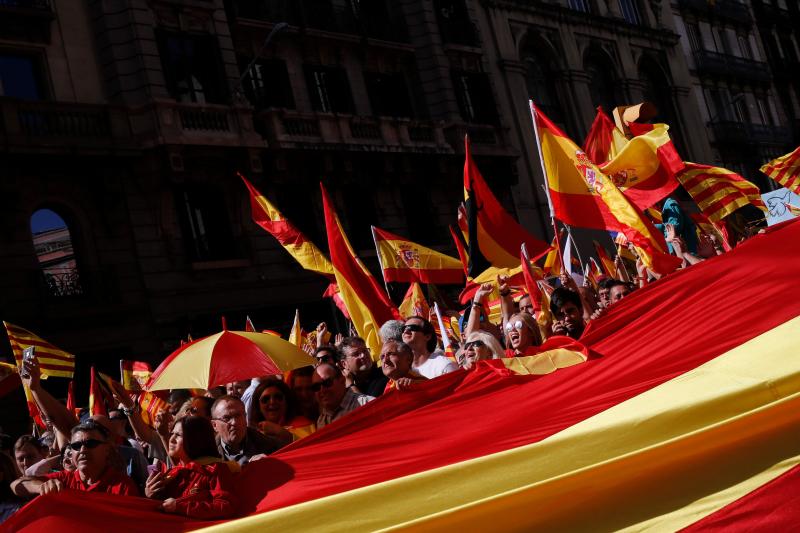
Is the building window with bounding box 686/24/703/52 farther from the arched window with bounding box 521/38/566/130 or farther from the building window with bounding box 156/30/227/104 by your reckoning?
the building window with bounding box 156/30/227/104

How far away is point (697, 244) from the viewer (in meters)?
10.6

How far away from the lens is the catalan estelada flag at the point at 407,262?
13.7m

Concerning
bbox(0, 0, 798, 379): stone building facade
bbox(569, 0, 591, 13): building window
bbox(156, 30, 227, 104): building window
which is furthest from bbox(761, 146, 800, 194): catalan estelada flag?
bbox(569, 0, 591, 13): building window

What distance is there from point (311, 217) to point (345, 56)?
15.9 ft

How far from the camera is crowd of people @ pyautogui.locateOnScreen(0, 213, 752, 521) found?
4.69m

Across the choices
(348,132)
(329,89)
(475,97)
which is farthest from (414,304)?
(475,97)

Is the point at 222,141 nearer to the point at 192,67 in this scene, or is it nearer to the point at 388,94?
the point at 192,67

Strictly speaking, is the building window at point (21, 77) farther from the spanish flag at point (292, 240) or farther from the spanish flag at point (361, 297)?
the spanish flag at point (361, 297)

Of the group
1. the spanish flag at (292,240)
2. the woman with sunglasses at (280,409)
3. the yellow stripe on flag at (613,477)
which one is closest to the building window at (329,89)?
the spanish flag at (292,240)

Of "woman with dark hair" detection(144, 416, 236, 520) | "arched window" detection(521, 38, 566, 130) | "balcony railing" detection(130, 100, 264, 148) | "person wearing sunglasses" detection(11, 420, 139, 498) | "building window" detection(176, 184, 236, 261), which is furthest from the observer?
"arched window" detection(521, 38, 566, 130)

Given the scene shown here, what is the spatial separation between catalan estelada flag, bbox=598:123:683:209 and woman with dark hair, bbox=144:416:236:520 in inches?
253

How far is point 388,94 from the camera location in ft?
89.7

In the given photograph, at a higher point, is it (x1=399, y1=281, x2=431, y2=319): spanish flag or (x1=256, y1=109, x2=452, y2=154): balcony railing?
(x1=256, y1=109, x2=452, y2=154): balcony railing

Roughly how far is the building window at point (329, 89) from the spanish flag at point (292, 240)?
11.0 m
